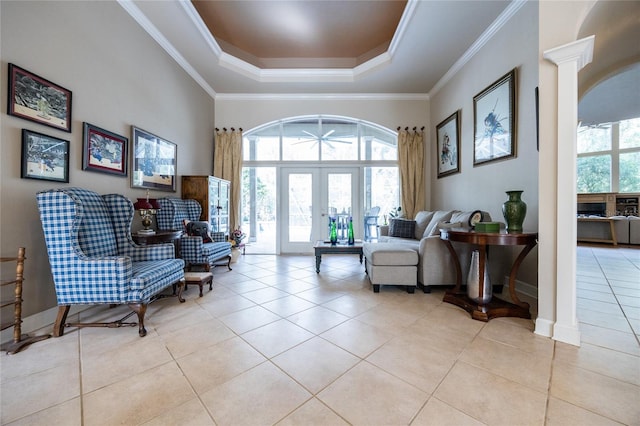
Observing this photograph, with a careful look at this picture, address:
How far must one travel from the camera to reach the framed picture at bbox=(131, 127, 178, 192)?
3.12 metres

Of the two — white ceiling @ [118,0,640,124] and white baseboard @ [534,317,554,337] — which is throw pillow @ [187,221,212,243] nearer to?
white ceiling @ [118,0,640,124]

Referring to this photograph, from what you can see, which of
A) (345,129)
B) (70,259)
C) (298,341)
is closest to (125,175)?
(70,259)

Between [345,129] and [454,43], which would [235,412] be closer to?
[454,43]

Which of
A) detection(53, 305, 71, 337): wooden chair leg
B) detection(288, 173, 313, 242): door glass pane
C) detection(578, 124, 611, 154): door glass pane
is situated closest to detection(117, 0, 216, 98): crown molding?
detection(288, 173, 313, 242): door glass pane

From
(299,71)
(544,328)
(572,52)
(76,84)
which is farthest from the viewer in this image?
(299,71)

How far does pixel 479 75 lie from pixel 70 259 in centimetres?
527

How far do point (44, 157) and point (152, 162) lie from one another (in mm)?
1305

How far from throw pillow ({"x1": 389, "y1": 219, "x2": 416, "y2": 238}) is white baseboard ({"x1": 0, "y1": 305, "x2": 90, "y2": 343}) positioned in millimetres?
4426

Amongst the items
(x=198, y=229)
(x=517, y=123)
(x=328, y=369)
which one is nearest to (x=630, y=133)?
(x=517, y=123)

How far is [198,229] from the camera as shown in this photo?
3.76 m

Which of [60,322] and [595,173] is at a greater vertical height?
[595,173]

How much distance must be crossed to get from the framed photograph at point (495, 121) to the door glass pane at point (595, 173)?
6.33m

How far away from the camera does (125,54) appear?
294 centimetres

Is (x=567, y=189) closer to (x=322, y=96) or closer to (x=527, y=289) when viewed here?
(x=527, y=289)
